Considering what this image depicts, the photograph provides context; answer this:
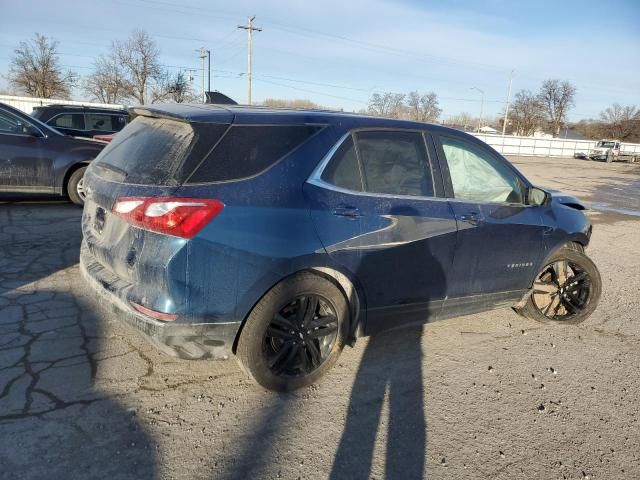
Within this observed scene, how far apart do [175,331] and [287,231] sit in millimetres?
845

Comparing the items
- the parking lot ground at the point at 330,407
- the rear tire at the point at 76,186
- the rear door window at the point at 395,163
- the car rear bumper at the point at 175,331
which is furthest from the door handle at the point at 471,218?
the rear tire at the point at 76,186

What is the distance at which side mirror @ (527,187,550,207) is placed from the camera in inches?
165

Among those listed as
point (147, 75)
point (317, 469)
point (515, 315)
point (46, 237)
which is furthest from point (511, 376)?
point (147, 75)

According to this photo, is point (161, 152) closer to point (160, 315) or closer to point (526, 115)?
point (160, 315)

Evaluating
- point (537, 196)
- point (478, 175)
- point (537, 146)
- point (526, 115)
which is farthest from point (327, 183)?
point (526, 115)

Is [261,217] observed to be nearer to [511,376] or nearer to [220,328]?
[220,328]

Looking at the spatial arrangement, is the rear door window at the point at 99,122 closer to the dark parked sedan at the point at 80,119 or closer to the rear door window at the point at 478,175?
the dark parked sedan at the point at 80,119

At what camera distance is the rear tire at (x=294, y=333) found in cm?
287

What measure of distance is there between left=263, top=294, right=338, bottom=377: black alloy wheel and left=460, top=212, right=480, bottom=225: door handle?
1.26m

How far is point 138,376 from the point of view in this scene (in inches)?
125

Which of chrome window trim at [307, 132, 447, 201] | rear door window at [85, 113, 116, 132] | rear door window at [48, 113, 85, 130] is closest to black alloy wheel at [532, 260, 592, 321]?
chrome window trim at [307, 132, 447, 201]

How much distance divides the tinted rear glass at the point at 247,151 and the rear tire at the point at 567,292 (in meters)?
2.90

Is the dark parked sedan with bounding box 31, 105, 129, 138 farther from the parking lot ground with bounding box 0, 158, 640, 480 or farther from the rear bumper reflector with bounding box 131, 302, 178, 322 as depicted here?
the rear bumper reflector with bounding box 131, 302, 178, 322

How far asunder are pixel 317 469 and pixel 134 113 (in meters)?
2.71
